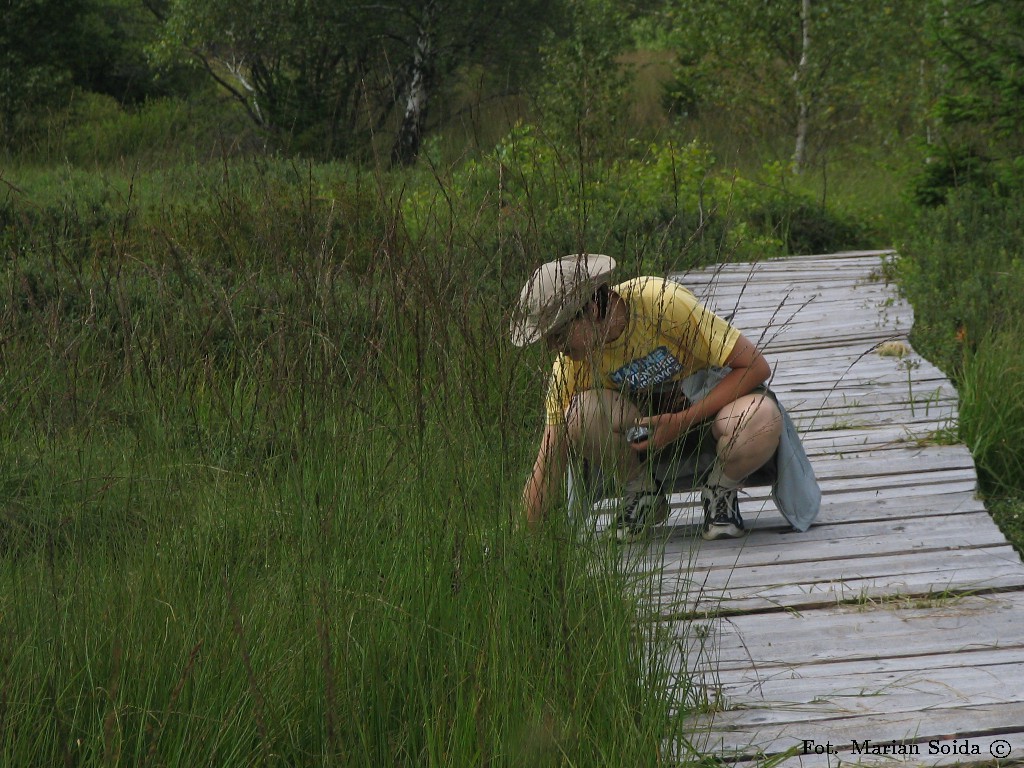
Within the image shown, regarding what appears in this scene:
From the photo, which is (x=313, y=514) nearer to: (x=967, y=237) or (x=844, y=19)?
(x=967, y=237)

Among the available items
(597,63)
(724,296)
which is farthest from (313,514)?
(597,63)

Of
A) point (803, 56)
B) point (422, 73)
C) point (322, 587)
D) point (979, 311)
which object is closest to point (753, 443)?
point (322, 587)

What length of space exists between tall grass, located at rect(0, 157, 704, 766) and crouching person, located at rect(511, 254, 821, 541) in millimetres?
182

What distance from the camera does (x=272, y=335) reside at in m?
2.43

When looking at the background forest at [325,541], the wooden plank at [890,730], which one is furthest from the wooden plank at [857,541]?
the wooden plank at [890,730]

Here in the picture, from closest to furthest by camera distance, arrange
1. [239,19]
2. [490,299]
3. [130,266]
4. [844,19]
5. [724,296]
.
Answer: [490,299], [130,266], [724,296], [844,19], [239,19]

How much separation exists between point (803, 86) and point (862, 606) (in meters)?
11.9

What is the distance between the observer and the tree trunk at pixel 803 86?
13891 millimetres

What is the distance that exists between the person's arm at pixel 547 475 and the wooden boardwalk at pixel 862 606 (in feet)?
0.73

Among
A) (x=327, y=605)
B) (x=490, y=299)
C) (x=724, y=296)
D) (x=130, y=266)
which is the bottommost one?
(x=724, y=296)

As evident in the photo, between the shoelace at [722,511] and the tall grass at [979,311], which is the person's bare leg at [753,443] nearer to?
the shoelace at [722,511]

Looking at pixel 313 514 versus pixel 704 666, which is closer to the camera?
pixel 313 514

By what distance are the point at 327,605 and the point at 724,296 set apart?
4.97 metres

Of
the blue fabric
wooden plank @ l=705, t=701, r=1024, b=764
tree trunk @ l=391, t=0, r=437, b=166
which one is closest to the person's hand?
the blue fabric
